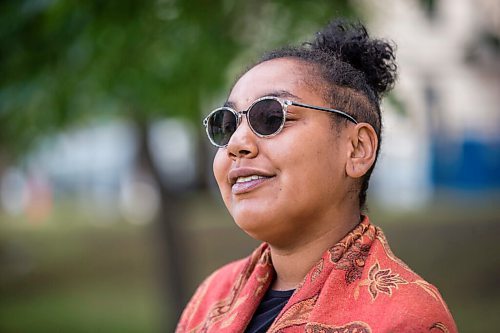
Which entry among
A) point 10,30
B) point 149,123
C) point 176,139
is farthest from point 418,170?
point 10,30

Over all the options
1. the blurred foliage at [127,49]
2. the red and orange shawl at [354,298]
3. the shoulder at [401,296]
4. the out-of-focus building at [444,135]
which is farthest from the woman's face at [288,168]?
the out-of-focus building at [444,135]

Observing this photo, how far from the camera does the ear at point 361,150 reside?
2230 millimetres

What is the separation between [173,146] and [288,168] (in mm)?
24154

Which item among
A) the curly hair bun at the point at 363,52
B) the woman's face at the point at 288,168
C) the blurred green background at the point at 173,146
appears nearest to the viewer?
the woman's face at the point at 288,168

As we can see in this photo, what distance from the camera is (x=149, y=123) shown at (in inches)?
342

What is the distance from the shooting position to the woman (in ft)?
6.63

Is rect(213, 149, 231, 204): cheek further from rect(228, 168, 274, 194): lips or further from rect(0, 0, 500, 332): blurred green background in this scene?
rect(0, 0, 500, 332): blurred green background

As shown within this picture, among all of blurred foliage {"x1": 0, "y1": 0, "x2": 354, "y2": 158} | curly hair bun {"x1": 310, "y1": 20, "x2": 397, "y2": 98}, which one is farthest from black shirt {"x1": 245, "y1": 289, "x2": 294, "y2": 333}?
blurred foliage {"x1": 0, "y1": 0, "x2": 354, "y2": 158}

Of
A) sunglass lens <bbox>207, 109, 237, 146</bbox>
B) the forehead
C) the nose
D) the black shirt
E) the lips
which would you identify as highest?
the forehead

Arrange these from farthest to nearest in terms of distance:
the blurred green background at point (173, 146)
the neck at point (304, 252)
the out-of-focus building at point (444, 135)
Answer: the out-of-focus building at point (444, 135) < the blurred green background at point (173, 146) < the neck at point (304, 252)

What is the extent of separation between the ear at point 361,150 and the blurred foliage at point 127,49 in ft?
6.79

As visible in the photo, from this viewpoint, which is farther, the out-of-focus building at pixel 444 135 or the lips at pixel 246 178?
the out-of-focus building at pixel 444 135

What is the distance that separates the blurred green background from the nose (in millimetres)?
1101

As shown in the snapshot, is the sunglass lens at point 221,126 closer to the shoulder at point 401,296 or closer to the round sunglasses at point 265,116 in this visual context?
the round sunglasses at point 265,116
